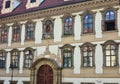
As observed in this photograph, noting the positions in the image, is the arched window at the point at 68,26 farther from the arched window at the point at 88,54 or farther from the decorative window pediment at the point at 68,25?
the arched window at the point at 88,54

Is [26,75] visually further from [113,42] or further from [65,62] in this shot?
[113,42]

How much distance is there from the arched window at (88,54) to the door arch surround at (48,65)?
295 centimetres

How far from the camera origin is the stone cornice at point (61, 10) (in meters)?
27.7

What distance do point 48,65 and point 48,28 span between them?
405 centimetres

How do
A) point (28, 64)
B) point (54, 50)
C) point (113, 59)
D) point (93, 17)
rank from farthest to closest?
point (28, 64) → point (54, 50) → point (93, 17) → point (113, 59)

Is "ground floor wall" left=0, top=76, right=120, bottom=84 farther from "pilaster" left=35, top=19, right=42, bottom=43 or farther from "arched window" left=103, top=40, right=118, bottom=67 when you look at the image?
"pilaster" left=35, top=19, right=42, bottom=43

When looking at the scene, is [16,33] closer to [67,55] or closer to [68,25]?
[68,25]

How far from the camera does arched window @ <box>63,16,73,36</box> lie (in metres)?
29.4

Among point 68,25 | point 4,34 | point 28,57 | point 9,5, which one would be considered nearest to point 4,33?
point 4,34

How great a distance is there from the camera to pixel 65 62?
1151 inches

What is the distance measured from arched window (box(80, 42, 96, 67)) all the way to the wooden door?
4209 mm

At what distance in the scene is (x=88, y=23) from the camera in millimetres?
28375

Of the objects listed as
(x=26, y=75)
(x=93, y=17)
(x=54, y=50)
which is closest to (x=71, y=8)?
(x=93, y=17)

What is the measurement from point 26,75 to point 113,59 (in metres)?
10.6
